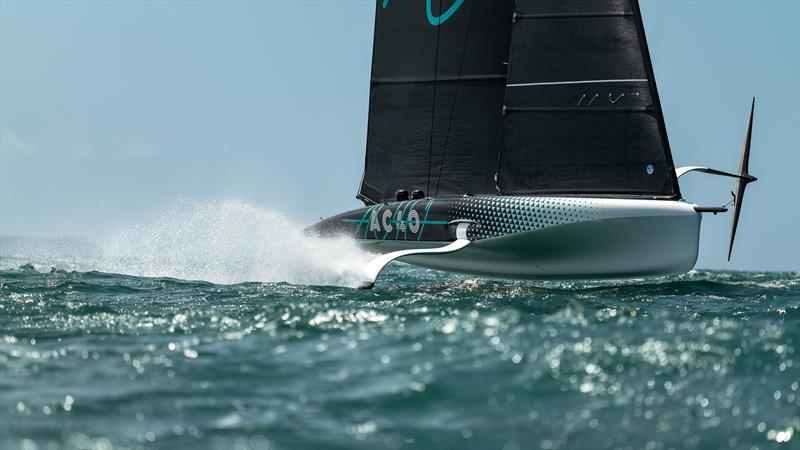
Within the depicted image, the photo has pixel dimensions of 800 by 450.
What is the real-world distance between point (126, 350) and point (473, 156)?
1069 centimetres

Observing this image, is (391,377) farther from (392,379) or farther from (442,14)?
(442,14)

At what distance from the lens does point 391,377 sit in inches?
256

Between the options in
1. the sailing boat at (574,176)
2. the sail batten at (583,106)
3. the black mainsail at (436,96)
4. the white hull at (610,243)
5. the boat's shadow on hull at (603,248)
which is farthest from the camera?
the black mainsail at (436,96)

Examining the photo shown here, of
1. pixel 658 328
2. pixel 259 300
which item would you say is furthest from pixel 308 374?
pixel 259 300

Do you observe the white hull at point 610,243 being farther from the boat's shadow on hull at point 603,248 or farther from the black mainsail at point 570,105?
the black mainsail at point 570,105

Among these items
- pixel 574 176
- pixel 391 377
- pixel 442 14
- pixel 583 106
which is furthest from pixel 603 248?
pixel 391 377

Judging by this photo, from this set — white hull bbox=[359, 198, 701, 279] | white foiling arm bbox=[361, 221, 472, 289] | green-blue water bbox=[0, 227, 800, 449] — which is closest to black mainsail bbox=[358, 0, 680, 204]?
white hull bbox=[359, 198, 701, 279]

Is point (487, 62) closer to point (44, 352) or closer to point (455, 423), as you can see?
point (44, 352)

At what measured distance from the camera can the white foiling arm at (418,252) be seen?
1398 cm

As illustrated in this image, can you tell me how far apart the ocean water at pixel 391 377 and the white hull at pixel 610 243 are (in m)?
2.59

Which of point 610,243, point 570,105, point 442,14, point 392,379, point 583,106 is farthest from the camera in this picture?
point 442,14

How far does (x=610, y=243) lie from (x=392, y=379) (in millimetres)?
8188

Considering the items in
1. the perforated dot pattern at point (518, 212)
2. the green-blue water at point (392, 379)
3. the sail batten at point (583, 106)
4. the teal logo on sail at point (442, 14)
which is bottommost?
the green-blue water at point (392, 379)

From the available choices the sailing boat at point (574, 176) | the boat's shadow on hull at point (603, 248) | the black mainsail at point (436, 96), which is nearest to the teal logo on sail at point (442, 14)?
the black mainsail at point (436, 96)
